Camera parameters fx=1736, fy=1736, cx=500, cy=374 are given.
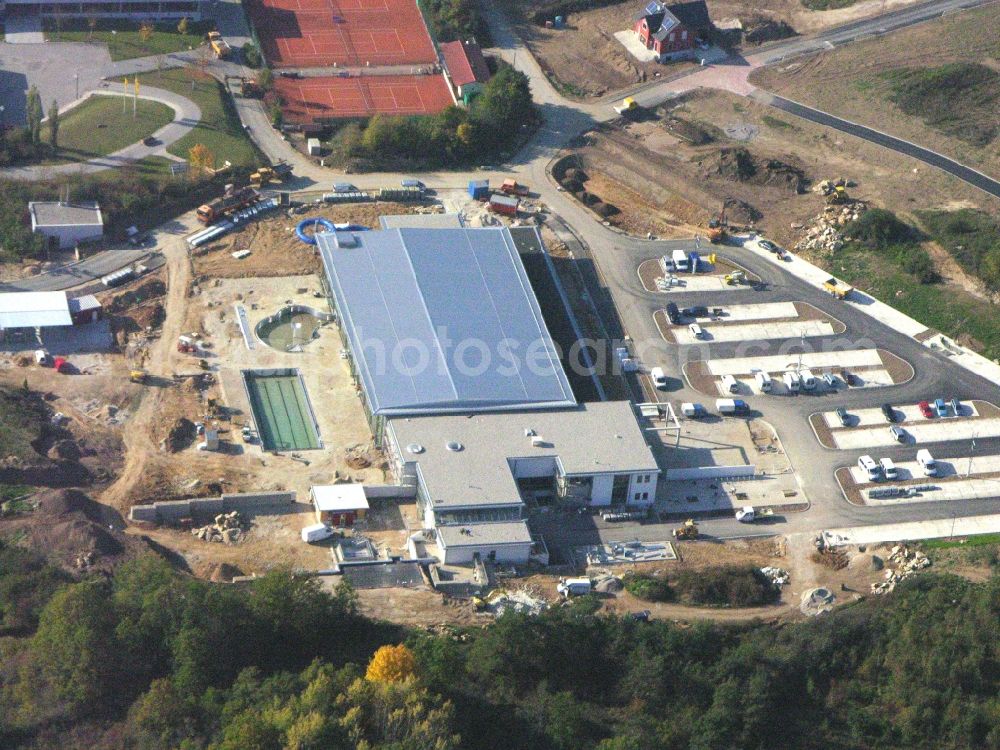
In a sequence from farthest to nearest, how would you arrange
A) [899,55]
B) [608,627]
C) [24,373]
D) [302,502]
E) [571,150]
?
[899,55] < [571,150] < [24,373] < [302,502] < [608,627]

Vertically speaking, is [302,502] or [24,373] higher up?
[24,373]

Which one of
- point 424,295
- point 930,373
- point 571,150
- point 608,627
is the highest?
point 571,150

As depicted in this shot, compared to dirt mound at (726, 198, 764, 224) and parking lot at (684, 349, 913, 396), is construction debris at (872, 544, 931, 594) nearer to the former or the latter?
parking lot at (684, 349, 913, 396)

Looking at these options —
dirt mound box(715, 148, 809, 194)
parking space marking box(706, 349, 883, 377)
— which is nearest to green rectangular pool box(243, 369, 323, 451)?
parking space marking box(706, 349, 883, 377)

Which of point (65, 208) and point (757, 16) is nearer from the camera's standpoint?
point (65, 208)

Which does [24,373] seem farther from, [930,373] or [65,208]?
[930,373]

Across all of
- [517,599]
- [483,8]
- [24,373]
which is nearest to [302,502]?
[517,599]

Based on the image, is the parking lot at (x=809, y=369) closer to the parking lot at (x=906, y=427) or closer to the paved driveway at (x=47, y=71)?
the parking lot at (x=906, y=427)
